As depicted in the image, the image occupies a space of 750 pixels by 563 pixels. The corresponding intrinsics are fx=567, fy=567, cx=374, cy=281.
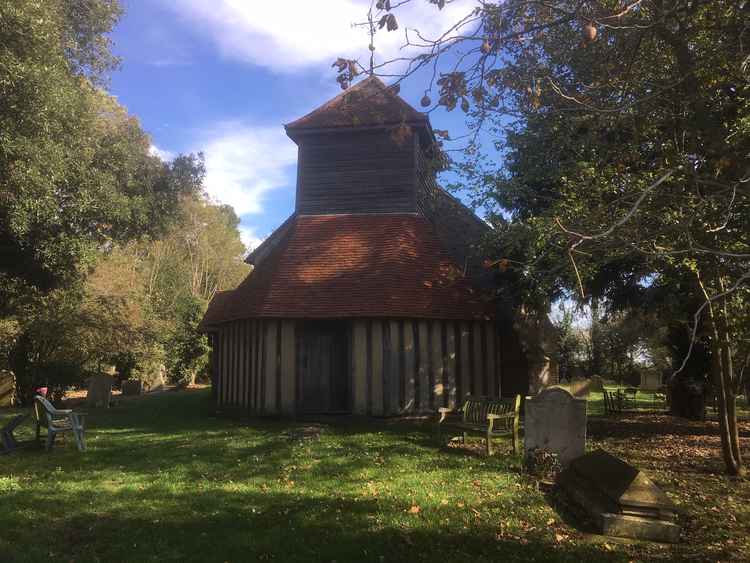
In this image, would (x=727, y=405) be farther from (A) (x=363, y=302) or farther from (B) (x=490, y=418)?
(A) (x=363, y=302)

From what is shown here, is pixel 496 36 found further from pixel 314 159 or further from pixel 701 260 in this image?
pixel 314 159

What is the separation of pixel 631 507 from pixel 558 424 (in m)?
2.54

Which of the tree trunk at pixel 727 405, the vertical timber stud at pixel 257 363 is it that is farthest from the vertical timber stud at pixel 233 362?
the tree trunk at pixel 727 405

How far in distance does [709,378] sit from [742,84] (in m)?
11.9

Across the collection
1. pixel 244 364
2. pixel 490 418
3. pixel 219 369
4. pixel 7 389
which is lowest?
pixel 7 389

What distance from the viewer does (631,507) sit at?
19.0 feet

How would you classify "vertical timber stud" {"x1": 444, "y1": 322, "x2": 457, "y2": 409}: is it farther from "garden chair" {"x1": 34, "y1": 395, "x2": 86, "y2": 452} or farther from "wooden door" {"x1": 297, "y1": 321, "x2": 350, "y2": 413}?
Answer: "garden chair" {"x1": 34, "y1": 395, "x2": 86, "y2": 452}

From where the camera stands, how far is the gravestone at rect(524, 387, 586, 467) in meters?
8.27

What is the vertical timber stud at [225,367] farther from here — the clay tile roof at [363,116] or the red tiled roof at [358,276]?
the clay tile roof at [363,116]

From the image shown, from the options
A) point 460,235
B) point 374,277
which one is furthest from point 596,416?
point 374,277

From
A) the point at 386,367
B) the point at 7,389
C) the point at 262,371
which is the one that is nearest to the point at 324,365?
the point at 262,371

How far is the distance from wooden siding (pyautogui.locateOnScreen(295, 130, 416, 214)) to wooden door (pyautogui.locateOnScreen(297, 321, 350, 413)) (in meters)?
3.99

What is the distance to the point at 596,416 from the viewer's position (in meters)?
17.1

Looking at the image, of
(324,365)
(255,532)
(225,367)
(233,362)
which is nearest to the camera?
(255,532)
